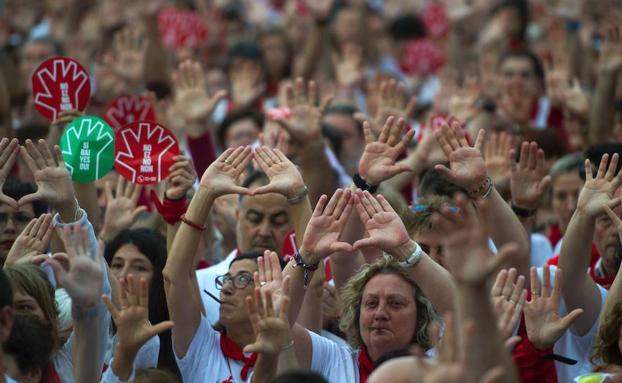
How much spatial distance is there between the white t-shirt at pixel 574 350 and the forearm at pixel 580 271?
0.03 m

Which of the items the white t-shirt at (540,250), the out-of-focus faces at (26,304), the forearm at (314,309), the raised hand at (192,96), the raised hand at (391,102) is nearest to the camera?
the out-of-focus faces at (26,304)

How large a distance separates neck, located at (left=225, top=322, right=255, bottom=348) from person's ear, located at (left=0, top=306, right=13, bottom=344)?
1292 mm

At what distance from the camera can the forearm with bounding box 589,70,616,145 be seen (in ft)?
26.1

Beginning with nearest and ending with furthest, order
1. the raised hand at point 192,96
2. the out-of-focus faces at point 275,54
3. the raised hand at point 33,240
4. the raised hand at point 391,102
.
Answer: the raised hand at point 33,240
the raised hand at point 192,96
the raised hand at point 391,102
the out-of-focus faces at point 275,54

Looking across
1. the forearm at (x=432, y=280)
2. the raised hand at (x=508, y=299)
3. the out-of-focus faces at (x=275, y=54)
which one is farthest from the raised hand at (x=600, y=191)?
the out-of-focus faces at (x=275, y=54)

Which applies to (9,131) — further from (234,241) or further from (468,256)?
(468,256)

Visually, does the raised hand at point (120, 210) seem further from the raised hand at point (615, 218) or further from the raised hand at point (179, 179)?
the raised hand at point (615, 218)

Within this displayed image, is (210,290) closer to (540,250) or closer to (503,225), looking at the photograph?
(503,225)

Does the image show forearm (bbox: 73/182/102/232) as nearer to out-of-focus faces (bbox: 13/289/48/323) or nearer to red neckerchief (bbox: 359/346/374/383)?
out-of-focus faces (bbox: 13/289/48/323)

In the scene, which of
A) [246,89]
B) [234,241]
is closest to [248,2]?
[246,89]

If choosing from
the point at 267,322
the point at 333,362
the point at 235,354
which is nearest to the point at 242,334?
the point at 235,354

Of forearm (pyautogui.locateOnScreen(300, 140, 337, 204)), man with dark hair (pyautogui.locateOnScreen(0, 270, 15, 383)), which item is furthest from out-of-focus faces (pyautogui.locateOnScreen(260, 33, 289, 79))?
man with dark hair (pyautogui.locateOnScreen(0, 270, 15, 383))

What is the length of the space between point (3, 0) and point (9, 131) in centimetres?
545

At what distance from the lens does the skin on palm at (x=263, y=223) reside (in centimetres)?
621
